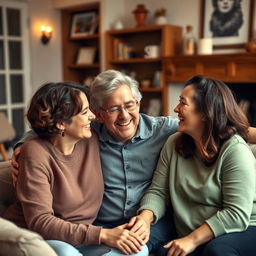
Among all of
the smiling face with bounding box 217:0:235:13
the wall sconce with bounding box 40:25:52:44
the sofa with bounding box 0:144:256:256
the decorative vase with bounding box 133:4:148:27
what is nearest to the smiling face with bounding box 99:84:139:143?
the sofa with bounding box 0:144:256:256

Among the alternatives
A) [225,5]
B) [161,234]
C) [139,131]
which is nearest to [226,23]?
[225,5]

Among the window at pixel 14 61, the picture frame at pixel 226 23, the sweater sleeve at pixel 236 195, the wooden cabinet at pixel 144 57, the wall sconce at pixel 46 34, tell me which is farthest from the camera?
the wall sconce at pixel 46 34

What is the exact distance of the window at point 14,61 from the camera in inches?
202

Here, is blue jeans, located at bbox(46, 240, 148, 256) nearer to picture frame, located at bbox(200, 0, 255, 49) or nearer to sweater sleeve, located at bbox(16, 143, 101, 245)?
sweater sleeve, located at bbox(16, 143, 101, 245)

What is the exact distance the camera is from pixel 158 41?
509cm

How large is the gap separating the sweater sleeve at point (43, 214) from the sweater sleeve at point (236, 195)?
49cm

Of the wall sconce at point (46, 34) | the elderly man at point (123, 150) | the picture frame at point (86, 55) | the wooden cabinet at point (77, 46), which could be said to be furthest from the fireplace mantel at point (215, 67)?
the elderly man at point (123, 150)

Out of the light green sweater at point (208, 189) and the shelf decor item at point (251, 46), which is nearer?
the light green sweater at point (208, 189)

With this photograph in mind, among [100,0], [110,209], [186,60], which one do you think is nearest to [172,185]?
[110,209]

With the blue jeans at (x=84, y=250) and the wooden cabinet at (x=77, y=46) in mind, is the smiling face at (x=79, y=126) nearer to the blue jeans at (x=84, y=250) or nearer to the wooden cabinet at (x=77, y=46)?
the blue jeans at (x=84, y=250)

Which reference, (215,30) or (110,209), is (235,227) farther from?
(215,30)

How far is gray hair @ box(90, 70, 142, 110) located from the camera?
1803 millimetres

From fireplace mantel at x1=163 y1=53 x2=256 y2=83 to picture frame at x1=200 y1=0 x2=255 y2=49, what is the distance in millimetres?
314

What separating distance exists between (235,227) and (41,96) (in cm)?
96
